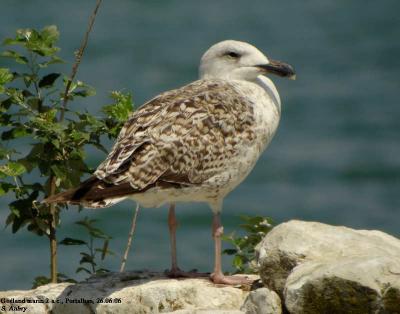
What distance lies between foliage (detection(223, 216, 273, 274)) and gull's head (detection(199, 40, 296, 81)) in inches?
51.0

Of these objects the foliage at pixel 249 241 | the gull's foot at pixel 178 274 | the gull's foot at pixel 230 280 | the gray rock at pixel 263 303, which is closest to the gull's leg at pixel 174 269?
the gull's foot at pixel 178 274

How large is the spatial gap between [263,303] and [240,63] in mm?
2942

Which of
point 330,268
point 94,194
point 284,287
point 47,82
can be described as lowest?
point 284,287

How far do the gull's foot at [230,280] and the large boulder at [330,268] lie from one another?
0.79 meters

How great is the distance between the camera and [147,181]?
9367 millimetres

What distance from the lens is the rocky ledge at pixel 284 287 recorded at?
8039mm

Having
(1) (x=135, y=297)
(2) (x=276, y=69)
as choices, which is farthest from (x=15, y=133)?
(2) (x=276, y=69)

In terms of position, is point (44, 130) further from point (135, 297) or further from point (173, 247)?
point (135, 297)

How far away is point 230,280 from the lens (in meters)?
9.78

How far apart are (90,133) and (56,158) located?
1.13 feet

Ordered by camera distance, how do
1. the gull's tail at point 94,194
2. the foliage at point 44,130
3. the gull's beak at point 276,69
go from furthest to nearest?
1. the gull's beak at point 276,69
2. the foliage at point 44,130
3. the gull's tail at point 94,194

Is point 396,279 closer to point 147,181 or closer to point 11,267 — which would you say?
point 147,181

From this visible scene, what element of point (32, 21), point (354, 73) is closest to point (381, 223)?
point (354, 73)

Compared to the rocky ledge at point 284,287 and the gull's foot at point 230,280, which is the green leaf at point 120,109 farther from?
the gull's foot at point 230,280
